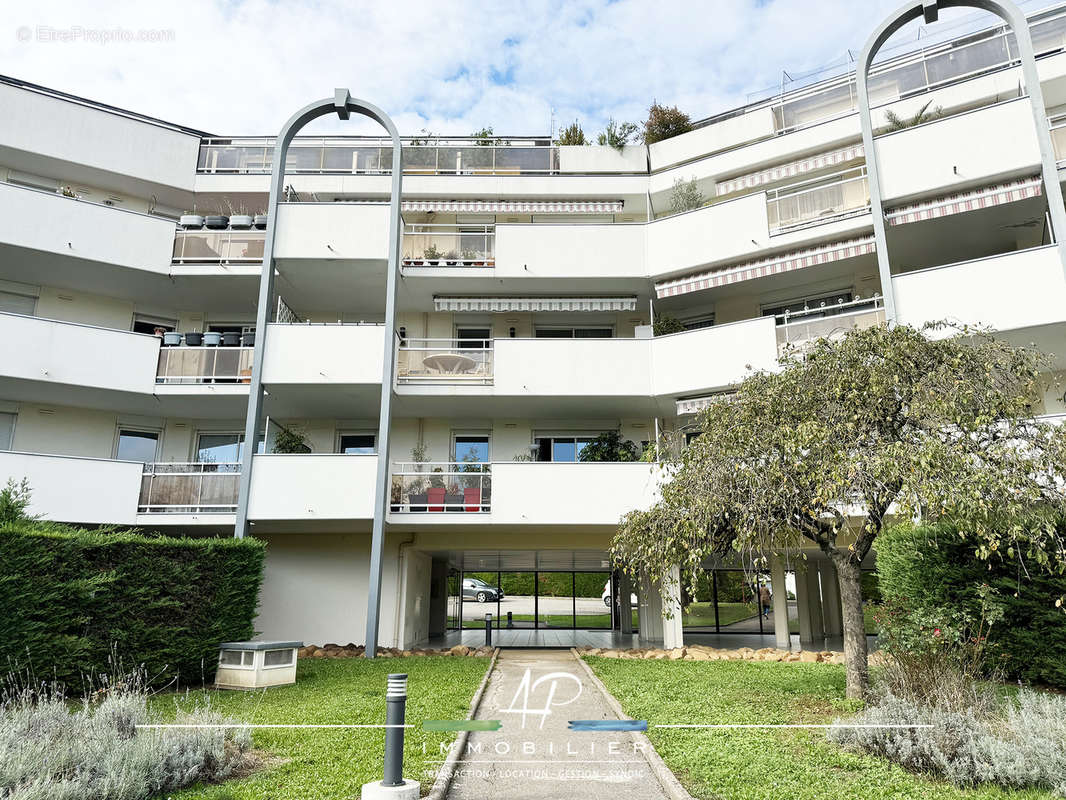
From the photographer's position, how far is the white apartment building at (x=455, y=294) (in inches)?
646

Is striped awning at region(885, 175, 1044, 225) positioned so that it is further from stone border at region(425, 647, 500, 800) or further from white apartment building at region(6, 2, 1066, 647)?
stone border at region(425, 647, 500, 800)

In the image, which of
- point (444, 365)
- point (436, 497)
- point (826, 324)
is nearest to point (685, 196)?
point (826, 324)

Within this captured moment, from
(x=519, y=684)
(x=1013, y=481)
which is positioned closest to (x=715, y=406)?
(x=1013, y=481)

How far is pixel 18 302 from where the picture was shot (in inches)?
738

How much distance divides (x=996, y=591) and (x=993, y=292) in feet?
22.7

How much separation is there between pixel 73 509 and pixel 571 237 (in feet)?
46.2

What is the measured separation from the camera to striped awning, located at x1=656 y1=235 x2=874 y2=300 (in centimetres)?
1678

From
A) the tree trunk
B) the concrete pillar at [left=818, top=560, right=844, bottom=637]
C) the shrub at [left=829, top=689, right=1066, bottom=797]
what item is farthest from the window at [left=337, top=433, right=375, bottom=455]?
the concrete pillar at [left=818, top=560, right=844, bottom=637]

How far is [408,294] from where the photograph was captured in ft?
65.3

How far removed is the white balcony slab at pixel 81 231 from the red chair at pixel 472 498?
9932 mm

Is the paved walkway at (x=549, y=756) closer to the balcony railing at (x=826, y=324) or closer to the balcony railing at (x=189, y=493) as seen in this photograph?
the balcony railing at (x=189, y=493)

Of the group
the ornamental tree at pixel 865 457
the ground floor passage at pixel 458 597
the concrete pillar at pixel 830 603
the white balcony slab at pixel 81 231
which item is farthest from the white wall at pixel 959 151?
the white balcony slab at pixel 81 231

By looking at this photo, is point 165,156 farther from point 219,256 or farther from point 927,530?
point 927,530

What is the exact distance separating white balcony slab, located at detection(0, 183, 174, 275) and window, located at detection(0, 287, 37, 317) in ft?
6.97
